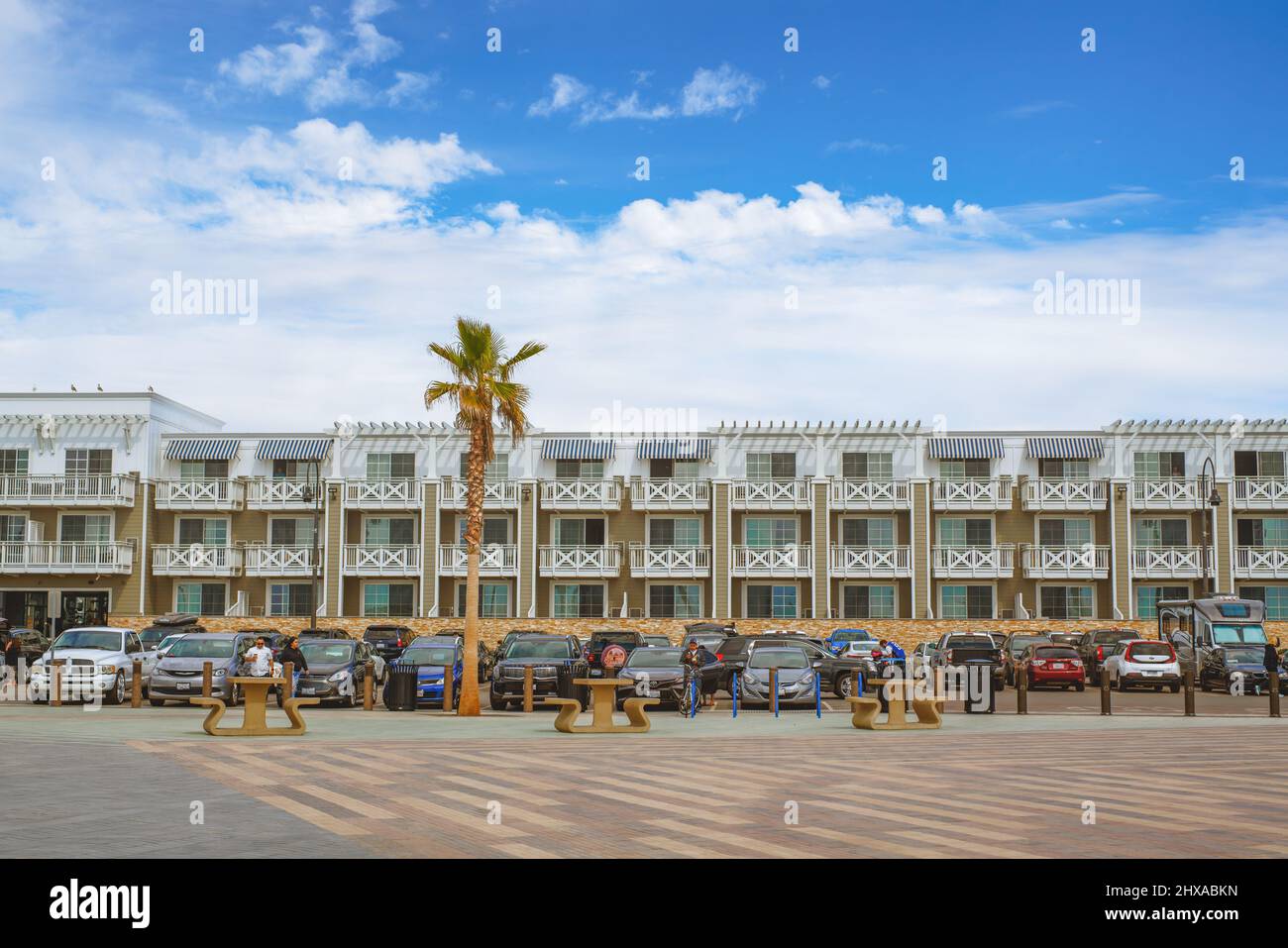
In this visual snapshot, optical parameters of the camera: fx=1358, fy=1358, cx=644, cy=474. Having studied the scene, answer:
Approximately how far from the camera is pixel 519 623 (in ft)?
174

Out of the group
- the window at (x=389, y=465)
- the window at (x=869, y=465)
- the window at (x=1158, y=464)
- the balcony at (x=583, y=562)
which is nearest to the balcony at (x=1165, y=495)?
the window at (x=1158, y=464)

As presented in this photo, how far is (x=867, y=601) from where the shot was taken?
2164 inches

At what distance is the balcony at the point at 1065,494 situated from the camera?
5406 cm

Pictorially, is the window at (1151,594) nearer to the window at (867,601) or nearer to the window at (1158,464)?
the window at (1158,464)

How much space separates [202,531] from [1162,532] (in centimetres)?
3947

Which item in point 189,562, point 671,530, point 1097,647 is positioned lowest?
point 1097,647

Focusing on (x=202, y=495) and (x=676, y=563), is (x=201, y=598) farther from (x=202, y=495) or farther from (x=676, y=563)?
(x=676, y=563)

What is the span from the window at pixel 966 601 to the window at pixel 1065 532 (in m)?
3.08

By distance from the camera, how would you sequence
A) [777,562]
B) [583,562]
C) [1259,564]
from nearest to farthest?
1. [1259,564]
2. [777,562]
3. [583,562]

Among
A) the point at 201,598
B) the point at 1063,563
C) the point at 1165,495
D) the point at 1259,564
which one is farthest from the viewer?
the point at 201,598

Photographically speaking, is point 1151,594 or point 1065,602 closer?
point 1151,594

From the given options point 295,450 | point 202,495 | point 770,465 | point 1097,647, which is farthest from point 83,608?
point 1097,647
